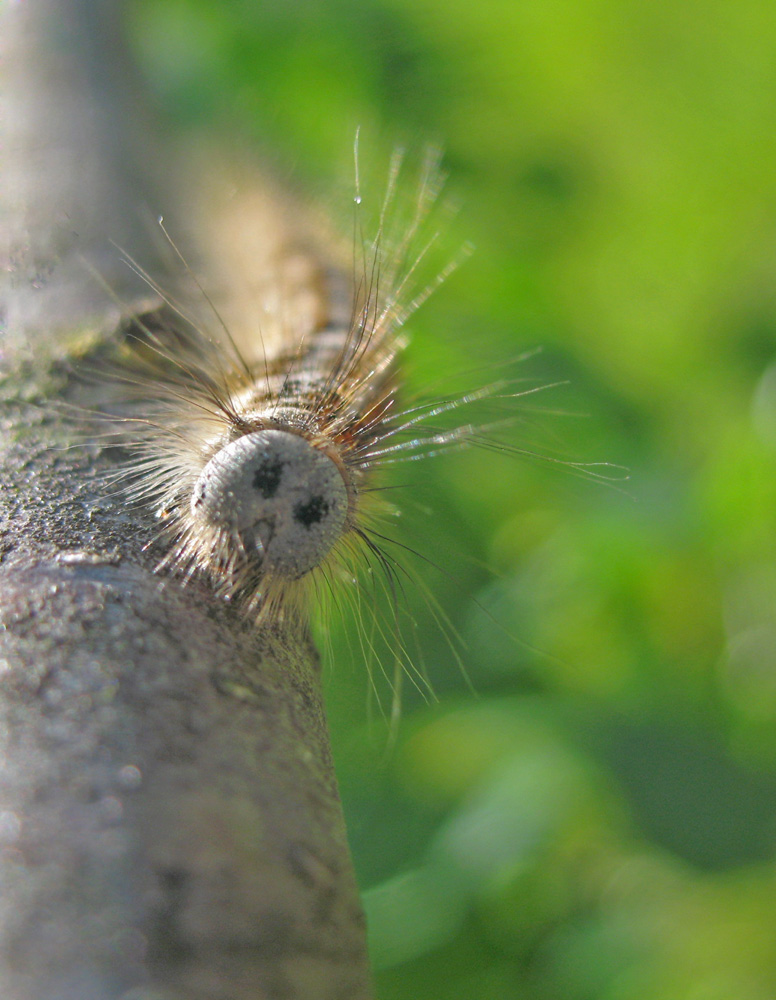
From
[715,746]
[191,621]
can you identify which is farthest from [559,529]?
[191,621]

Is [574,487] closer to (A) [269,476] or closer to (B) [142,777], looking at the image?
(A) [269,476]

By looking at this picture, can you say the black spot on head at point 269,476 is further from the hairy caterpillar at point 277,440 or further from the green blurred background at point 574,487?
the green blurred background at point 574,487

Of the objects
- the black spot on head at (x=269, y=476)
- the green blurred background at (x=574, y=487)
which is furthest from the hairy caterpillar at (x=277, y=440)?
the green blurred background at (x=574, y=487)

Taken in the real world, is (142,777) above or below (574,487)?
above

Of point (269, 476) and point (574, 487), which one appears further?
point (574, 487)

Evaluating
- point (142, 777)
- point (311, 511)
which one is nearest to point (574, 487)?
point (311, 511)

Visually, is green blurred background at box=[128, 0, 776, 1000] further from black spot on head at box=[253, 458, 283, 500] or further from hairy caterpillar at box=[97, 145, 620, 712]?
black spot on head at box=[253, 458, 283, 500]
